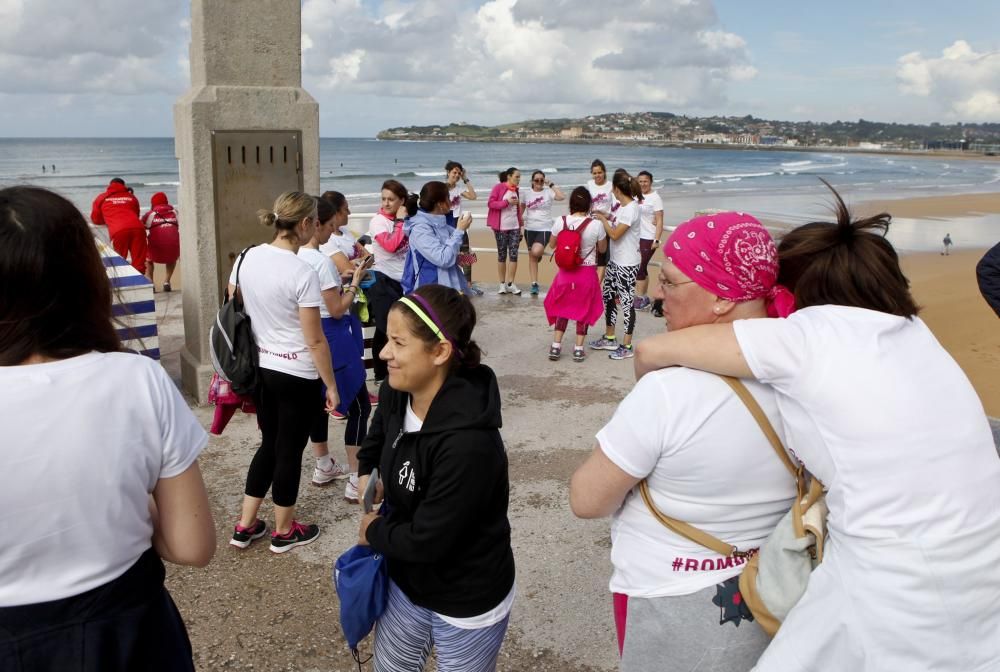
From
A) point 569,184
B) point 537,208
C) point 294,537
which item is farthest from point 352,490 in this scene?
point 569,184

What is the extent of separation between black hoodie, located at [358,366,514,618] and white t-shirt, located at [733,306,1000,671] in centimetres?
82

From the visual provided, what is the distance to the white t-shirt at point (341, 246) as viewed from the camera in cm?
594

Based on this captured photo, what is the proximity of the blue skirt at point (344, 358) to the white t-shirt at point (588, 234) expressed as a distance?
3.34 meters

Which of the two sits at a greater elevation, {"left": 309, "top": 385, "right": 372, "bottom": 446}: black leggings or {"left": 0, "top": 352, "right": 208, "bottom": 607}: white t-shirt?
{"left": 0, "top": 352, "right": 208, "bottom": 607}: white t-shirt

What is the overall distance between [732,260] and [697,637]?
34.7 inches

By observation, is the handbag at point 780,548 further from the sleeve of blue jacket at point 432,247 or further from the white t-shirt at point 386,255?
the white t-shirt at point 386,255

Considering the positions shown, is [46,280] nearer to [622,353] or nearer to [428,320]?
[428,320]

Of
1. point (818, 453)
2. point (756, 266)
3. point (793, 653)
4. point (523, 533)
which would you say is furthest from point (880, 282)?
point (523, 533)

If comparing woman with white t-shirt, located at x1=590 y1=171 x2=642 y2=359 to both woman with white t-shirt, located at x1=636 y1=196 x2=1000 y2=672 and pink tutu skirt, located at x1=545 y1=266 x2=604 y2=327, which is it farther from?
woman with white t-shirt, located at x1=636 y1=196 x2=1000 y2=672

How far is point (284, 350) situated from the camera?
13.0 ft

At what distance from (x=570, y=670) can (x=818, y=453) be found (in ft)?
6.71

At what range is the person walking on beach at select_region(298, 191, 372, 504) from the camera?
4410mm

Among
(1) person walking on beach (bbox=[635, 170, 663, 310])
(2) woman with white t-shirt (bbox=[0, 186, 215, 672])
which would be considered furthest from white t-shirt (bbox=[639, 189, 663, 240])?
(2) woman with white t-shirt (bbox=[0, 186, 215, 672])

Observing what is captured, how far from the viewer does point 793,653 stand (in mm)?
1692
